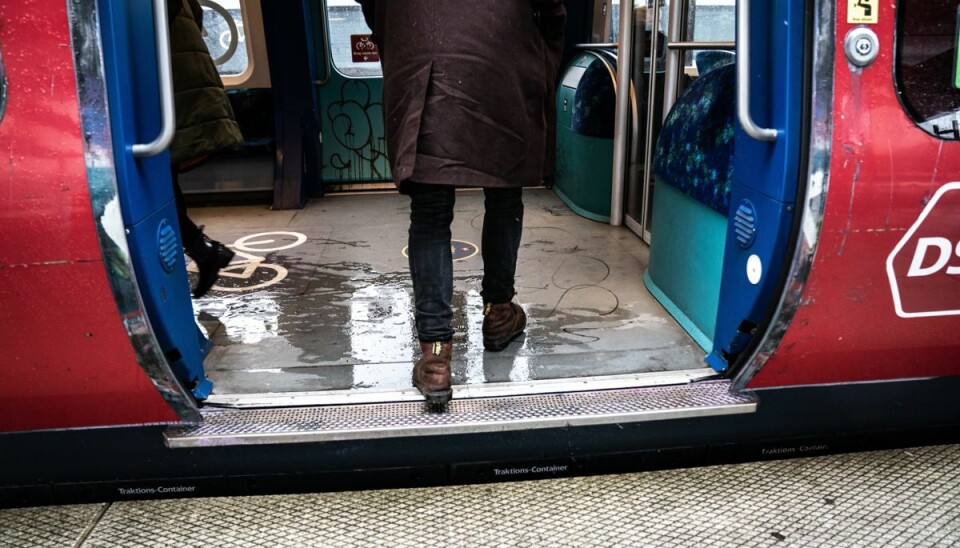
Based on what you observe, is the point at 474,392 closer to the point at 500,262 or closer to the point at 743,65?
the point at 500,262

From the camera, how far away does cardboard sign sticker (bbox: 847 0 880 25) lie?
1712mm

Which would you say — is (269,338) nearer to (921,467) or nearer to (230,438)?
(230,438)

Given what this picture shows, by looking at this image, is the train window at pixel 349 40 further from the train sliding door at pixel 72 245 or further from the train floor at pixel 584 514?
the train floor at pixel 584 514

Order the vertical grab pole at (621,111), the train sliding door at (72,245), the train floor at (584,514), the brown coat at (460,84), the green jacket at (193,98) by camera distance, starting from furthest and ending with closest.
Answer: the vertical grab pole at (621,111) → the green jacket at (193,98) → the brown coat at (460,84) → the train floor at (584,514) → the train sliding door at (72,245)

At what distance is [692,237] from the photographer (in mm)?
2723

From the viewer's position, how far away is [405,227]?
442 centimetres

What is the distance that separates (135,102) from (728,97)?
1799mm

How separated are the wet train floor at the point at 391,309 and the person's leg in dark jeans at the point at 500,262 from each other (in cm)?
7

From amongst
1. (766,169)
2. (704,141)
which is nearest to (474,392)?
(766,169)

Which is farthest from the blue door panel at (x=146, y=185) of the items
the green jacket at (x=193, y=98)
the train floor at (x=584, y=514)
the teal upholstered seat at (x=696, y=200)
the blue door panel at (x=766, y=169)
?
the teal upholstered seat at (x=696, y=200)

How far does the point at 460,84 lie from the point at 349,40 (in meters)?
3.88

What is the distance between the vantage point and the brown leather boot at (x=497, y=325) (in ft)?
8.36

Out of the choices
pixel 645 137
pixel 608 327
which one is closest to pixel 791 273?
pixel 608 327

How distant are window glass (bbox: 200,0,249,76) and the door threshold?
12.6 feet
